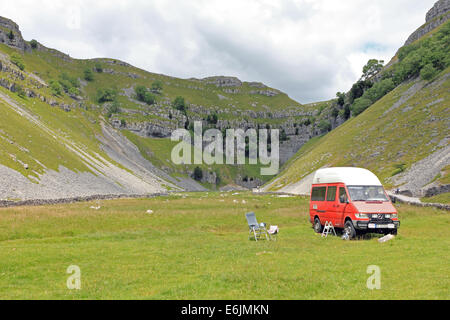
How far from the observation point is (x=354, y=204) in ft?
77.5

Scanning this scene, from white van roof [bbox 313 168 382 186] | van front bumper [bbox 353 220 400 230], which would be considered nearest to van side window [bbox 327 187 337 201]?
white van roof [bbox 313 168 382 186]

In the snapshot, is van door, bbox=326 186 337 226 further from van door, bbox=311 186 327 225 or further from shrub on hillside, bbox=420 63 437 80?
shrub on hillside, bbox=420 63 437 80

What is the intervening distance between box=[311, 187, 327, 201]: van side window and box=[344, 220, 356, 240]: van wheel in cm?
448

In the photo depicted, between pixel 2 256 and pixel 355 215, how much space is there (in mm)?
21830

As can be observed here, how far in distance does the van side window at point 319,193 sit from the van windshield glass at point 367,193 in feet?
12.2

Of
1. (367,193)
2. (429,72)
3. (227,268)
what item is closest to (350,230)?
(367,193)

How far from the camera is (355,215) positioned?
909 inches

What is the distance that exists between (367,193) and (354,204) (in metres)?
1.87

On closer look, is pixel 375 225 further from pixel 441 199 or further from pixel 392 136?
pixel 392 136

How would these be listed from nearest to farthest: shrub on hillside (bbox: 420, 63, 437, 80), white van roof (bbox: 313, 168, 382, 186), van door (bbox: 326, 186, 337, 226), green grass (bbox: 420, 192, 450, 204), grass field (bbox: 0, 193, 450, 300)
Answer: grass field (bbox: 0, 193, 450, 300)
white van roof (bbox: 313, 168, 382, 186)
van door (bbox: 326, 186, 337, 226)
green grass (bbox: 420, 192, 450, 204)
shrub on hillside (bbox: 420, 63, 437, 80)

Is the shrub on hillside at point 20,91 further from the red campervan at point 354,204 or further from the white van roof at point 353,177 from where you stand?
the white van roof at point 353,177

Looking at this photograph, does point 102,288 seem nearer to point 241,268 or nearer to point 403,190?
point 241,268

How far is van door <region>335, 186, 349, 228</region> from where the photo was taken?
24719mm

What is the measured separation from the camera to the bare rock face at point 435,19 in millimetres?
150837
